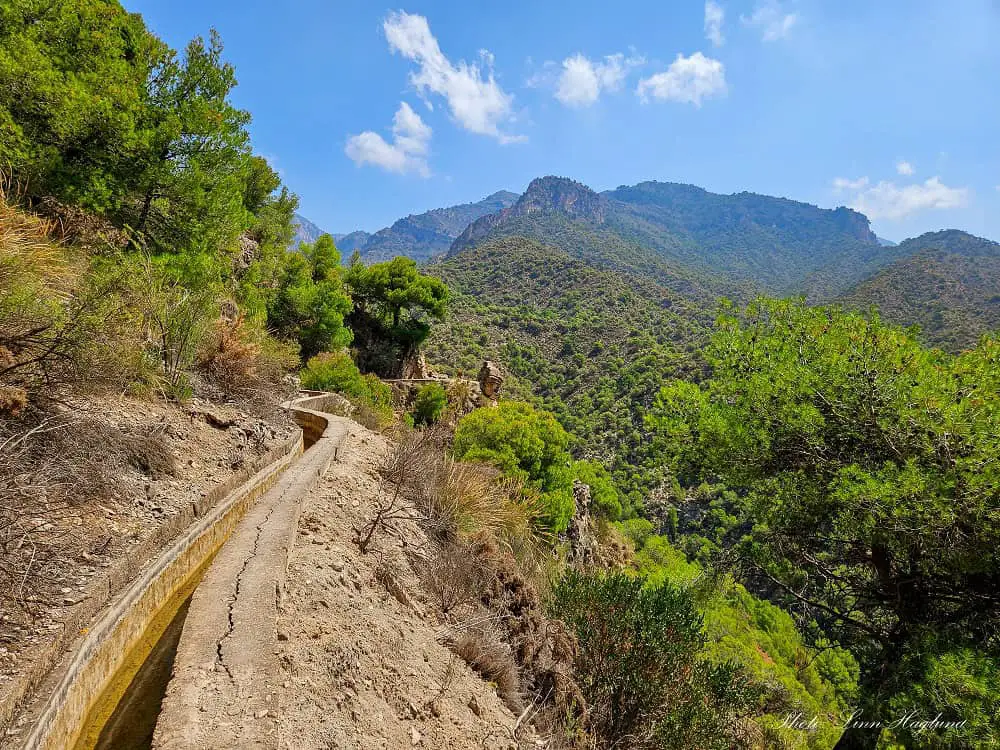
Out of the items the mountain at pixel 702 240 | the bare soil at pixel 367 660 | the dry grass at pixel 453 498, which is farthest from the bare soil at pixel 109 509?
the mountain at pixel 702 240

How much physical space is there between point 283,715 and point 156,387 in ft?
16.3

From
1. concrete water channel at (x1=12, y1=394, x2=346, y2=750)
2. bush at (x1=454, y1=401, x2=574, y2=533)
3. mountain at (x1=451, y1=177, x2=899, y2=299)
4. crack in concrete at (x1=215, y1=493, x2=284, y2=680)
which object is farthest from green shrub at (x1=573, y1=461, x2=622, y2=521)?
mountain at (x1=451, y1=177, x2=899, y2=299)

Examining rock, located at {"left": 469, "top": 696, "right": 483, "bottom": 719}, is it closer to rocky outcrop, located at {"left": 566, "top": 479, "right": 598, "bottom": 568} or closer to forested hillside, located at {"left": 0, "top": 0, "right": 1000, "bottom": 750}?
forested hillside, located at {"left": 0, "top": 0, "right": 1000, "bottom": 750}

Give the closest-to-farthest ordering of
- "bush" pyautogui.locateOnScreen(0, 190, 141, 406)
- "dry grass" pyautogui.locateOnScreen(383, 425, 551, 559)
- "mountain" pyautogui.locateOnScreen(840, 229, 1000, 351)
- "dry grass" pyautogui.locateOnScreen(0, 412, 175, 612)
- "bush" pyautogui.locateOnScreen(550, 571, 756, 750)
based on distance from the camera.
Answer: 1. "dry grass" pyautogui.locateOnScreen(0, 412, 175, 612)
2. "bush" pyautogui.locateOnScreen(0, 190, 141, 406)
3. "bush" pyautogui.locateOnScreen(550, 571, 756, 750)
4. "dry grass" pyautogui.locateOnScreen(383, 425, 551, 559)
5. "mountain" pyautogui.locateOnScreen(840, 229, 1000, 351)

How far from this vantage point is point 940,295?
4894 cm

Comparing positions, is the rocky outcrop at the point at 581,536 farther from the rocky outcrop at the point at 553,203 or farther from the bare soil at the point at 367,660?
the rocky outcrop at the point at 553,203

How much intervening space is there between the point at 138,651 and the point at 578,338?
198 feet

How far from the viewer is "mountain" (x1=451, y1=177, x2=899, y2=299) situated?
104688 mm

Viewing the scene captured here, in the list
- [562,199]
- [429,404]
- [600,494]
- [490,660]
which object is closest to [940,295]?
[600,494]

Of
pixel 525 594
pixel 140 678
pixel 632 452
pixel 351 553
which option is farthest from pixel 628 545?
pixel 140 678

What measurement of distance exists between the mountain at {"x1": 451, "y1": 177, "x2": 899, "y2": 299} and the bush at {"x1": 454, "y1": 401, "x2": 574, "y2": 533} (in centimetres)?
8513

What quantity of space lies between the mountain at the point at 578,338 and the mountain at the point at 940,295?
17377mm

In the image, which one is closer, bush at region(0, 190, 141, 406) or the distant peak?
bush at region(0, 190, 141, 406)

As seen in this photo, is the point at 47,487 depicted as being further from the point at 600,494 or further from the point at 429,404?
the point at 600,494
